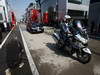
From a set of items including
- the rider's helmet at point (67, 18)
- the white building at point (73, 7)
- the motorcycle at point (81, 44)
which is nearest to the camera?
the motorcycle at point (81, 44)

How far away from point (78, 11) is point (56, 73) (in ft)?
73.2

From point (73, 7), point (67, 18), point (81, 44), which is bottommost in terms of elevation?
point (81, 44)

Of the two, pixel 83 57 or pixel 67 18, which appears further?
pixel 67 18

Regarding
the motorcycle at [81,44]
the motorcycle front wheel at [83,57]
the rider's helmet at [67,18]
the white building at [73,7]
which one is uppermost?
the white building at [73,7]

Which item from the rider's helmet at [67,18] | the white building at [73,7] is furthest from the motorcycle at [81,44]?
the white building at [73,7]

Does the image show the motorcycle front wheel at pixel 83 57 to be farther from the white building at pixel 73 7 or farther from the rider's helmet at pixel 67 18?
the white building at pixel 73 7

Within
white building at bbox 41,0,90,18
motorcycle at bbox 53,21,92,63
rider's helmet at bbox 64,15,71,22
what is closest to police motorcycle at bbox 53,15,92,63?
motorcycle at bbox 53,21,92,63

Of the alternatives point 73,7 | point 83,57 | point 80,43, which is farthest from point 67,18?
point 73,7

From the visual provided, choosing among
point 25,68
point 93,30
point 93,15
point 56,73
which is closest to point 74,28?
point 56,73

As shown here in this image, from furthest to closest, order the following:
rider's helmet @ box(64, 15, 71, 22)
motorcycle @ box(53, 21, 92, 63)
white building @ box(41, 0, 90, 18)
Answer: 1. white building @ box(41, 0, 90, 18)
2. rider's helmet @ box(64, 15, 71, 22)
3. motorcycle @ box(53, 21, 92, 63)

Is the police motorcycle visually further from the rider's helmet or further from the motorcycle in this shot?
the rider's helmet

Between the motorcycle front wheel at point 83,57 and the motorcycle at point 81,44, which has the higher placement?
the motorcycle at point 81,44

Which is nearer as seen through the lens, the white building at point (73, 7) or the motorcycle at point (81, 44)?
the motorcycle at point (81, 44)

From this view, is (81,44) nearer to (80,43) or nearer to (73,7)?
(80,43)
